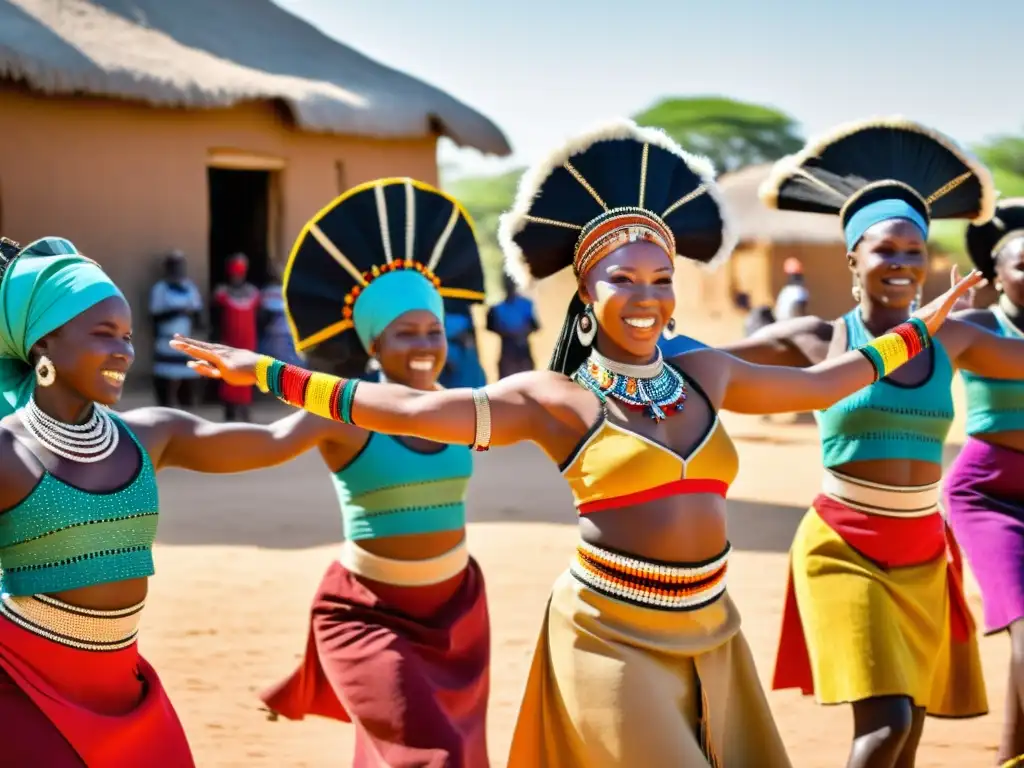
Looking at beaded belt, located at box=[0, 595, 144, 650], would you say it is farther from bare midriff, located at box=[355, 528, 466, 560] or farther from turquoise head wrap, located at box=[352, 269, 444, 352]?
turquoise head wrap, located at box=[352, 269, 444, 352]

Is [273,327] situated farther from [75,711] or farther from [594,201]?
[75,711]

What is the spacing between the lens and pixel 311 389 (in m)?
3.61

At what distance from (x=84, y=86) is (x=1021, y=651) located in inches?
495

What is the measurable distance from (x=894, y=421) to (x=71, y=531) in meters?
2.74

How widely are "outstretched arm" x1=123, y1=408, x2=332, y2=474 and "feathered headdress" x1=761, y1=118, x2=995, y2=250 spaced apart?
2.27 meters

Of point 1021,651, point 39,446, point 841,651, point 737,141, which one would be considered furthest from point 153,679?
point 737,141

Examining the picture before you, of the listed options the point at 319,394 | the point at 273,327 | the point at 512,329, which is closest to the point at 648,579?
the point at 319,394

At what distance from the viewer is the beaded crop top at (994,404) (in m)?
5.49

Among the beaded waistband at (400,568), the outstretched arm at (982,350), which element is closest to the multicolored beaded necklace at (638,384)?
the beaded waistband at (400,568)

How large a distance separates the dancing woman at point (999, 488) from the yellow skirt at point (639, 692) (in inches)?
69.3

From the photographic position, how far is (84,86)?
15.1 m

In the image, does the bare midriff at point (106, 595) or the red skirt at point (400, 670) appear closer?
the bare midriff at point (106, 595)

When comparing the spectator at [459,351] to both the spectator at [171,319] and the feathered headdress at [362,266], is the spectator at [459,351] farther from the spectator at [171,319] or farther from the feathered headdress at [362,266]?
the spectator at [171,319]

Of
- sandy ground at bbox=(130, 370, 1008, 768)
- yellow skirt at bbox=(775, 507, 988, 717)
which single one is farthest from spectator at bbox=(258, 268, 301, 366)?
yellow skirt at bbox=(775, 507, 988, 717)
